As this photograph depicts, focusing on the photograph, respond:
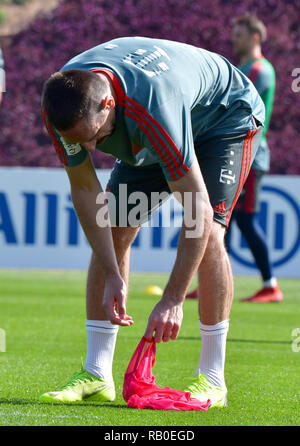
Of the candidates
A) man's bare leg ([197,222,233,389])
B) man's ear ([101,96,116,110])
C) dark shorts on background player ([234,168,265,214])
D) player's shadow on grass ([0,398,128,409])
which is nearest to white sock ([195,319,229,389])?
man's bare leg ([197,222,233,389])

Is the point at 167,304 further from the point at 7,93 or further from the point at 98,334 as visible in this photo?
the point at 7,93

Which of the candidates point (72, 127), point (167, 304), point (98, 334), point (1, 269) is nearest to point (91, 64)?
point (72, 127)

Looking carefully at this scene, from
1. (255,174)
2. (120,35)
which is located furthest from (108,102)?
(120,35)

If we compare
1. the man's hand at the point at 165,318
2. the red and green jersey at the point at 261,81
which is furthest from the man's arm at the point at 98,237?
the red and green jersey at the point at 261,81

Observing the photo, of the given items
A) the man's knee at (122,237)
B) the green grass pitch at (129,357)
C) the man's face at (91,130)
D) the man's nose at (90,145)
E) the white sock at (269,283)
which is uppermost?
the man's face at (91,130)

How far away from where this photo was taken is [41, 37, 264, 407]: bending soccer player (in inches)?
126

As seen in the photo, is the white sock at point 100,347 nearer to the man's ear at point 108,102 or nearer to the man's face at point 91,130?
the man's face at point 91,130

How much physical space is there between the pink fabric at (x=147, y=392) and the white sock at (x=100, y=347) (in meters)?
0.22

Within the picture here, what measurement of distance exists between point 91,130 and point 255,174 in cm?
507

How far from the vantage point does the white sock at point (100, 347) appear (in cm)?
398

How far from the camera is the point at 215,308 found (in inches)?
154

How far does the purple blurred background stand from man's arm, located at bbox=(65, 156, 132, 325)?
1383cm

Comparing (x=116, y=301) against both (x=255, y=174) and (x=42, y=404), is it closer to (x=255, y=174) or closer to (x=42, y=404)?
(x=42, y=404)

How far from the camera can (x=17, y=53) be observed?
18.8 meters
